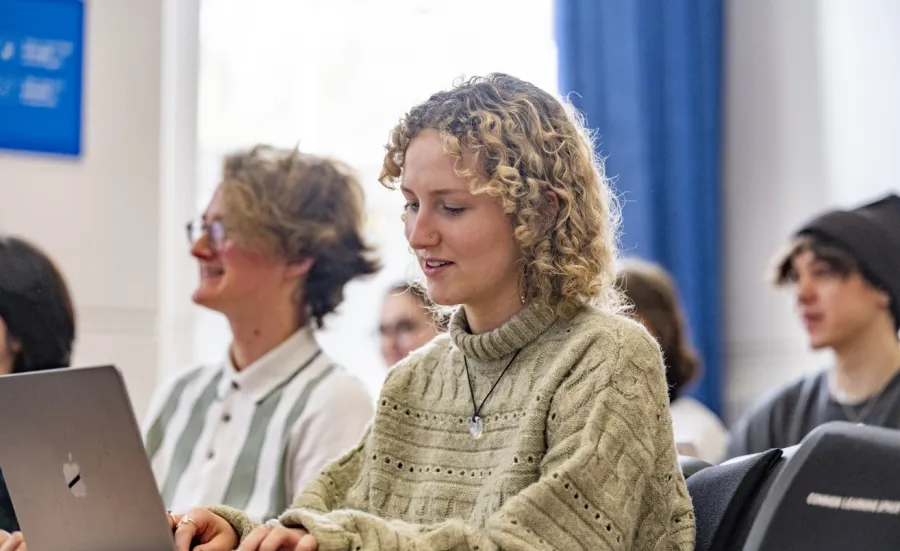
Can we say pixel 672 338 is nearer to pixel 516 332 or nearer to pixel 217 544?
pixel 516 332

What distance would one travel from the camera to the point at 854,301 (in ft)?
9.95

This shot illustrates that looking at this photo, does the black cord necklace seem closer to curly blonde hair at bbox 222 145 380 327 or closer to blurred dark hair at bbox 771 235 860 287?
curly blonde hair at bbox 222 145 380 327

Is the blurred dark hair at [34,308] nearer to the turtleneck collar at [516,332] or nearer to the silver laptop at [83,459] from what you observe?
the silver laptop at [83,459]

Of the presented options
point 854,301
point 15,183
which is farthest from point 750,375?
point 15,183

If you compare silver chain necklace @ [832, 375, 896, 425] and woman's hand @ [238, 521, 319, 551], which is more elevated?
woman's hand @ [238, 521, 319, 551]

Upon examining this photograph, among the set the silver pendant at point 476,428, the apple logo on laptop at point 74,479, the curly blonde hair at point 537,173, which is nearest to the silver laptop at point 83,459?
the apple logo on laptop at point 74,479

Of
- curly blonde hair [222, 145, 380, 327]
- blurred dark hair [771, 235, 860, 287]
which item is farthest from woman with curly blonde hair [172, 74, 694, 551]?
blurred dark hair [771, 235, 860, 287]

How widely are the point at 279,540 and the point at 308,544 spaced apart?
1.7 inches

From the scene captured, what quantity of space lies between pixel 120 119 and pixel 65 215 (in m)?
0.35

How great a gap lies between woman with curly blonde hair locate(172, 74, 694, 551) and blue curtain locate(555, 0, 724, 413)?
2856 millimetres

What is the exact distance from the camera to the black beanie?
296 cm

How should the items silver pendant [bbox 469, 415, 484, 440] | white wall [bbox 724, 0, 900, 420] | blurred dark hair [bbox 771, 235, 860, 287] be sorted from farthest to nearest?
white wall [bbox 724, 0, 900, 420]
blurred dark hair [bbox 771, 235, 860, 287]
silver pendant [bbox 469, 415, 484, 440]

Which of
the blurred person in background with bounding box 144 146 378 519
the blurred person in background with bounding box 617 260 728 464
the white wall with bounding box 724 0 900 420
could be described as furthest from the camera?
the white wall with bounding box 724 0 900 420

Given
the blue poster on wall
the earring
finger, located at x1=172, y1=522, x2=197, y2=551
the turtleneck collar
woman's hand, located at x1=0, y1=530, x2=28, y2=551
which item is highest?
the blue poster on wall
